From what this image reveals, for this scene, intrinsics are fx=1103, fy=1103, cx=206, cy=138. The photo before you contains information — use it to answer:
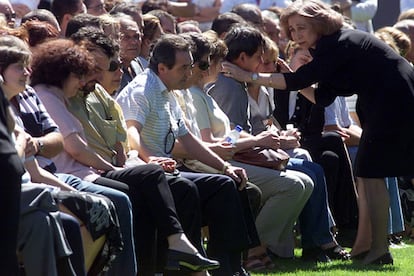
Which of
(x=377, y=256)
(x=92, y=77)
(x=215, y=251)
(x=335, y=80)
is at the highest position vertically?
(x=92, y=77)

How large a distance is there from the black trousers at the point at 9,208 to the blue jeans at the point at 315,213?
4.09 m

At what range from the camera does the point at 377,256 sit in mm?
8547

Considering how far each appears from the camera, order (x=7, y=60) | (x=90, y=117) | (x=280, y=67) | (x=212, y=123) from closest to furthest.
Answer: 1. (x=7, y=60)
2. (x=90, y=117)
3. (x=212, y=123)
4. (x=280, y=67)

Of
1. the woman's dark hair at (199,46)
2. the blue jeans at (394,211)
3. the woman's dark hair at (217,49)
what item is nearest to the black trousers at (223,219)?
the woman's dark hair at (199,46)

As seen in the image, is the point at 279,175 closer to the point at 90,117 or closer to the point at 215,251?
the point at 215,251

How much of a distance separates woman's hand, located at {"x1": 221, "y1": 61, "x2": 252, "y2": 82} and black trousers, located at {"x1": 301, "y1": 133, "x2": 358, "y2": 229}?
1.08 metres

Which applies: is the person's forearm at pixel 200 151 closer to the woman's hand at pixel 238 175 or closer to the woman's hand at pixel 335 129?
the woman's hand at pixel 238 175

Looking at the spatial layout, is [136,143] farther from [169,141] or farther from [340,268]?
[340,268]

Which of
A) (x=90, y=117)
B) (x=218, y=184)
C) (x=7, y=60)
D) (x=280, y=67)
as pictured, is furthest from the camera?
(x=280, y=67)

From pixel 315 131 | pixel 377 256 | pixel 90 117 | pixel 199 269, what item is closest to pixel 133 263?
pixel 199 269

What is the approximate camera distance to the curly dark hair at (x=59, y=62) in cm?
659

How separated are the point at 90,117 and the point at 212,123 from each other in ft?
5.05

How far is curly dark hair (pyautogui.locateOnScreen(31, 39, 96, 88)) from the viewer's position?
6594 millimetres

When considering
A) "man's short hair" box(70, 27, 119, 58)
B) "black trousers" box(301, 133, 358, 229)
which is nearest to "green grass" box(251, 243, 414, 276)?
"black trousers" box(301, 133, 358, 229)
